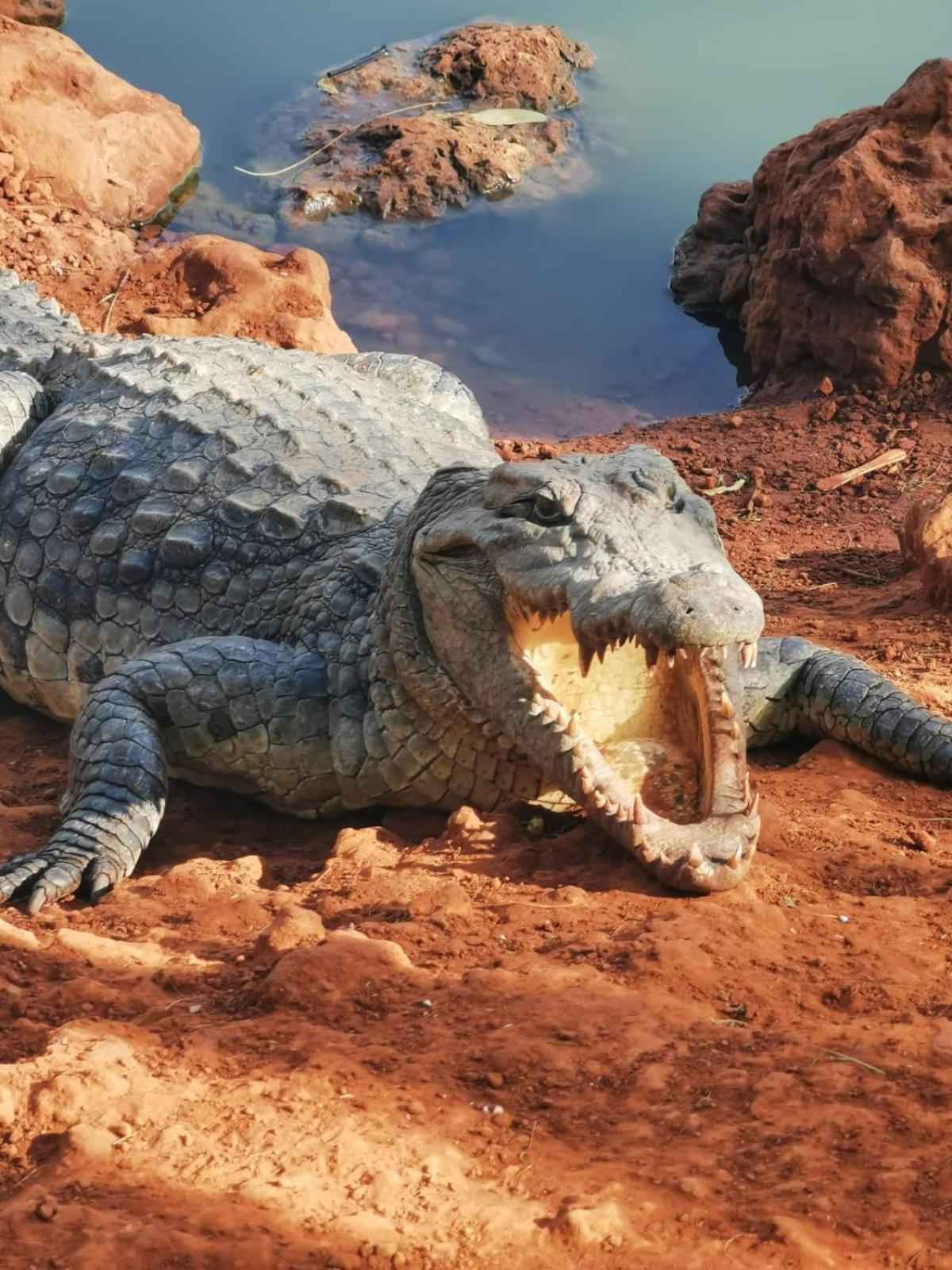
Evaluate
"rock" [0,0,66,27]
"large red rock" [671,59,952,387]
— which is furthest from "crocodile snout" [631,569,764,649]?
"rock" [0,0,66,27]

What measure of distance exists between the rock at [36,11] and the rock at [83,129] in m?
2.34

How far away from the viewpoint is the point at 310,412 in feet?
19.5

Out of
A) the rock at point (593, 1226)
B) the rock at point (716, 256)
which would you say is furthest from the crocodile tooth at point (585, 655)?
the rock at point (716, 256)

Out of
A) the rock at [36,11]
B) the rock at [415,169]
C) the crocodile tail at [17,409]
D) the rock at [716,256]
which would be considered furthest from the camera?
the rock at [36,11]

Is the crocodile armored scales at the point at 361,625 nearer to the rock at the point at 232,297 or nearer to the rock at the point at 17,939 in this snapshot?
the rock at the point at 17,939

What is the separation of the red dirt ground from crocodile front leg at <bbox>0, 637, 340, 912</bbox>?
184 mm

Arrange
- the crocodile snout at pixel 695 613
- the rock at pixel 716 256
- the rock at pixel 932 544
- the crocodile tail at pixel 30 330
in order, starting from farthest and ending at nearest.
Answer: the rock at pixel 716 256
the crocodile tail at pixel 30 330
the rock at pixel 932 544
the crocodile snout at pixel 695 613

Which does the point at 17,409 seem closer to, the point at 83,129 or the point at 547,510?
the point at 547,510

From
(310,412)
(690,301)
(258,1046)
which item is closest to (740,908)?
(258,1046)

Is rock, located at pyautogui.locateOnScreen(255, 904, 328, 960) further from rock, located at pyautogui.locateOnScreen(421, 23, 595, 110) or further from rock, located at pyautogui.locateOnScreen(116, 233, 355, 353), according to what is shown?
rock, located at pyautogui.locateOnScreen(421, 23, 595, 110)

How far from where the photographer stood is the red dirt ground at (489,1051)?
2465 mm

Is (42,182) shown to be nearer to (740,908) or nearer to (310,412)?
(310,412)

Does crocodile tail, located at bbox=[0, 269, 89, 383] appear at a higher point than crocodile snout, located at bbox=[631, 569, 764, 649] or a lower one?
lower

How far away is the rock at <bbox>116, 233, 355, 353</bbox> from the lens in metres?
9.28
